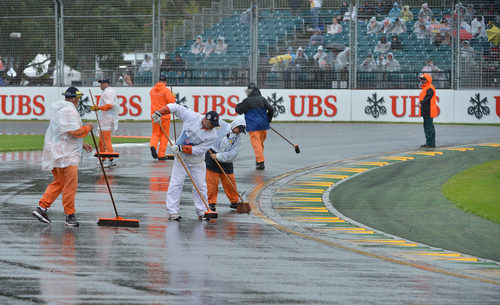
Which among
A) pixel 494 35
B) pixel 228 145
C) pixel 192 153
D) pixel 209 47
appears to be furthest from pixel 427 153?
pixel 209 47

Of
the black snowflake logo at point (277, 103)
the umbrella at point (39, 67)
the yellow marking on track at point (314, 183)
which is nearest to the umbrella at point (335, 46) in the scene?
the black snowflake logo at point (277, 103)

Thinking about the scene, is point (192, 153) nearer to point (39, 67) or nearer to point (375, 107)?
point (375, 107)

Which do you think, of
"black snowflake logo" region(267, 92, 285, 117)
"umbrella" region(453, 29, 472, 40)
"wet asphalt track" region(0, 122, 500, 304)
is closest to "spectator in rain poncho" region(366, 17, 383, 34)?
"umbrella" region(453, 29, 472, 40)

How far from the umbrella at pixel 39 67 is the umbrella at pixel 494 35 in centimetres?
1672

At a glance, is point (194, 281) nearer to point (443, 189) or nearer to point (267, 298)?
point (267, 298)

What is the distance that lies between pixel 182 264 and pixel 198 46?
24534 millimetres

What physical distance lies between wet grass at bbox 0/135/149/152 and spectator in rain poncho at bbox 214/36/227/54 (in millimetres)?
8266

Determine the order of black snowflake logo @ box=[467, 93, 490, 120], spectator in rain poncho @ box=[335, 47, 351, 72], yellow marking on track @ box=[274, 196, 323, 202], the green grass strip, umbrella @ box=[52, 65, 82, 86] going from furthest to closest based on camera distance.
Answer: umbrella @ box=[52, 65, 82, 86], spectator in rain poncho @ box=[335, 47, 351, 72], black snowflake logo @ box=[467, 93, 490, 120], yellow marking on track @ box=[274, 196, 323, 202], the green grass strip

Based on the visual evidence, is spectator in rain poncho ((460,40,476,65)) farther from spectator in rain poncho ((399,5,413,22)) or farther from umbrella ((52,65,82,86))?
umbrella ((52,65,82,86))

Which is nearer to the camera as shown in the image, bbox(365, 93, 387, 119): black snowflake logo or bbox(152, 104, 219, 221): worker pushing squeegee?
bbox(152, 104, 219, 221): worker pushing squeegee

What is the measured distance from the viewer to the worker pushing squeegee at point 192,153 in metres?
11.6

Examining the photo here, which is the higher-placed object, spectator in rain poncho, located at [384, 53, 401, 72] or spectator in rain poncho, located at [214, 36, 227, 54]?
spectator in rain poncho, located at [214, 36, 227, 54]

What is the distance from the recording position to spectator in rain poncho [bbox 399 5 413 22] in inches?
1248

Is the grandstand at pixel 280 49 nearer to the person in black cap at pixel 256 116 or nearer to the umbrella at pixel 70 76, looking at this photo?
the umbrella at pixel 70 76
